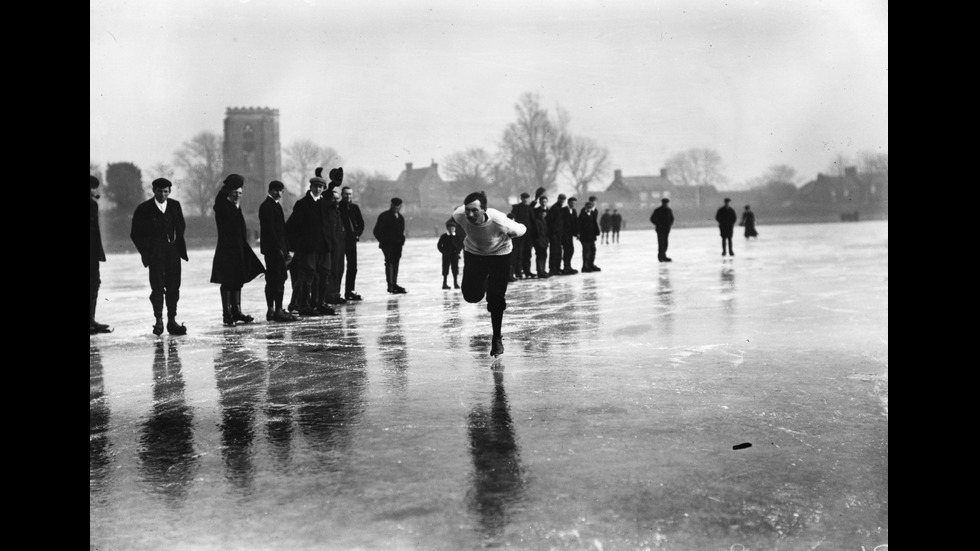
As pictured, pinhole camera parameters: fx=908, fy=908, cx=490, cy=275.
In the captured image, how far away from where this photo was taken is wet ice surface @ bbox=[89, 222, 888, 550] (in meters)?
3.93

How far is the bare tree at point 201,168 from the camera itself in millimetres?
53191

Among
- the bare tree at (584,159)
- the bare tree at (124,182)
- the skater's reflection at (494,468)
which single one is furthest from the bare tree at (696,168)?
the skater's reflection at (494,468)

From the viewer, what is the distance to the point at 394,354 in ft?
30.0

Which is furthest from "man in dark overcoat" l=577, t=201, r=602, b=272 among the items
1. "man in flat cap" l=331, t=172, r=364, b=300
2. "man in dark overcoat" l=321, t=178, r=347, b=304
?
"man in dark overcoat" l=321, t=178, r=347, b=304

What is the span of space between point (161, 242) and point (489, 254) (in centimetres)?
438

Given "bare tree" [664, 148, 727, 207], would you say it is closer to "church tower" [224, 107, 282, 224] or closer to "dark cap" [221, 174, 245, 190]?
"church tower" [224, 107, 282, 224]

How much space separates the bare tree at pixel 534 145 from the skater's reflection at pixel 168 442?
7234 cm

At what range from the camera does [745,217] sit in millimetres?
39938

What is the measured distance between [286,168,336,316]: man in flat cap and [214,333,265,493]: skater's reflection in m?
2.35

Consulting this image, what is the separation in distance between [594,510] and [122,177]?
4224 cm

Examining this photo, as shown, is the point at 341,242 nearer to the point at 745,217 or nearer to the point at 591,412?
the point at 591,412

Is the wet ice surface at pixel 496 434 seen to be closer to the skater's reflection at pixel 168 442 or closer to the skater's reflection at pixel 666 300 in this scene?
the skater's reflection at pixel 168 442

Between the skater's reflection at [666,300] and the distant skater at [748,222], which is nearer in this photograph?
the skater's reflection at [666,300]

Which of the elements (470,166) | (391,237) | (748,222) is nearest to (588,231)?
(391,237)
